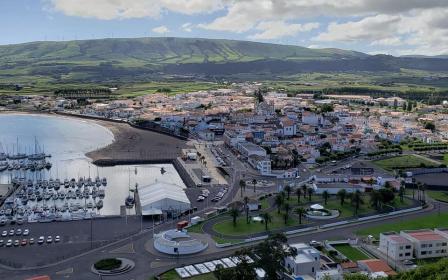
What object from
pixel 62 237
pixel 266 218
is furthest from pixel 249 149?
pixel 62 237

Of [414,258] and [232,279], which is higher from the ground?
[232,279]

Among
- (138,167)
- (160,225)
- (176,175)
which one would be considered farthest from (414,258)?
(138,167)

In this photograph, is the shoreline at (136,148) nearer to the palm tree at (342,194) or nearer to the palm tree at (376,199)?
the palm tree at (342,194)

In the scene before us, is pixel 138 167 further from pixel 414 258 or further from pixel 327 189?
pixel 414 258

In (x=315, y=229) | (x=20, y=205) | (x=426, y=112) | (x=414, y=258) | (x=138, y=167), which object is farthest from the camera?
(x=426, y=112)

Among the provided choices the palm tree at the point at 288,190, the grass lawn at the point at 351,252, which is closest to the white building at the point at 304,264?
the grass lawn at the point at 351,252
